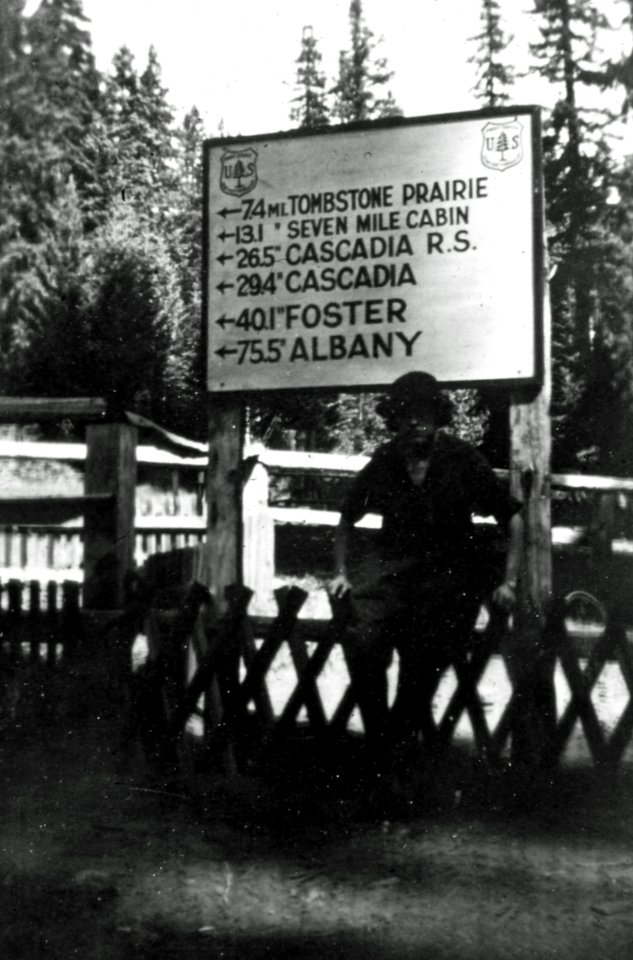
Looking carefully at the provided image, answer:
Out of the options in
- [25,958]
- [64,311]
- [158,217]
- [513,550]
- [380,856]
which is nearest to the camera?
[25,958]

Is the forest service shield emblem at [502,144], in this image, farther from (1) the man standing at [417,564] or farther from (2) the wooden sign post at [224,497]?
(2) the wooden sign post at [224,497]

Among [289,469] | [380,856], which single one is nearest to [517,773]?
[380,856]

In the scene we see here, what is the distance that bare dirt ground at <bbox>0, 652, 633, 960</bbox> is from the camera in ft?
11.2

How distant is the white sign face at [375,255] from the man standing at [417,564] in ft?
1.61

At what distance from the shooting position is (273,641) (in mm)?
5230

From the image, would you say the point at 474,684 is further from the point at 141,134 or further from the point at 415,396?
the point at 141,134

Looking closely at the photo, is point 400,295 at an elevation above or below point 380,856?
above

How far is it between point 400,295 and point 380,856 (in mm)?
2818

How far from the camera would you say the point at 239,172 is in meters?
5.90

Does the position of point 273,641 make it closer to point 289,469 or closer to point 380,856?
point 380,856

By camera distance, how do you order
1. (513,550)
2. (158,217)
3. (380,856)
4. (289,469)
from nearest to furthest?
(380,856) → (513,550) → (289,469) → (158,217)

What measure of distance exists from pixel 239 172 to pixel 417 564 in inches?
96.3

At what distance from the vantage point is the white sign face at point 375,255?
17.7 ft

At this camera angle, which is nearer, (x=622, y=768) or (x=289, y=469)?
(x=622, y=768)
